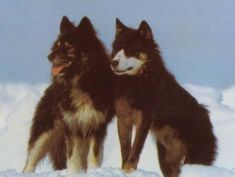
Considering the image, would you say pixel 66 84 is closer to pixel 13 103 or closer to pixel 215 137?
pixel 13 103

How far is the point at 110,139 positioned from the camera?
4336mm

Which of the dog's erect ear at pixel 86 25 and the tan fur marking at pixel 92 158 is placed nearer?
the tan fur marking at pixel 92 158

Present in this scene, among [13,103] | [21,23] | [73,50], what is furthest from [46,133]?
[21,23]

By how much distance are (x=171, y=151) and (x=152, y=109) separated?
0.44m

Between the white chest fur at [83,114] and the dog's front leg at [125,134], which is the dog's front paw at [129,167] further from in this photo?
the white chest fur at [83,114]

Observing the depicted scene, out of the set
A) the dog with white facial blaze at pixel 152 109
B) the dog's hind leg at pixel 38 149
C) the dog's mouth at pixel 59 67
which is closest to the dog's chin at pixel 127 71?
the dog with white facial blaze at pixel 152 109

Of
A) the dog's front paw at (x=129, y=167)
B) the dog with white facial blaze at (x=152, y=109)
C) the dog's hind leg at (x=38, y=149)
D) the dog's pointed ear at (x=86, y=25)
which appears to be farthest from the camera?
the dog's hind leg at (x=38, y=149)

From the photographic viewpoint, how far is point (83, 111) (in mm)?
4336

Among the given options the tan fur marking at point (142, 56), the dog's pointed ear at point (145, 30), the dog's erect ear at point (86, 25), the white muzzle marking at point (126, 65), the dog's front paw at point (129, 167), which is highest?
the dog's erect ear at point (86, 25)

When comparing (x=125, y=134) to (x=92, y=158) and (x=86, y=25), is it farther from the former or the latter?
(x=86, y=25)

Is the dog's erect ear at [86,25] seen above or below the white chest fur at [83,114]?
above

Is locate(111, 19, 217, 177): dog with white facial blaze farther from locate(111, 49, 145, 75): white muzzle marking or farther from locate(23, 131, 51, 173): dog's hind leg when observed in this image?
locate(23, 131, 51, 173): dog's hind leg

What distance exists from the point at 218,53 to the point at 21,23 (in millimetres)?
1872

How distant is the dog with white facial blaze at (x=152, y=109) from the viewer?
4.18m
